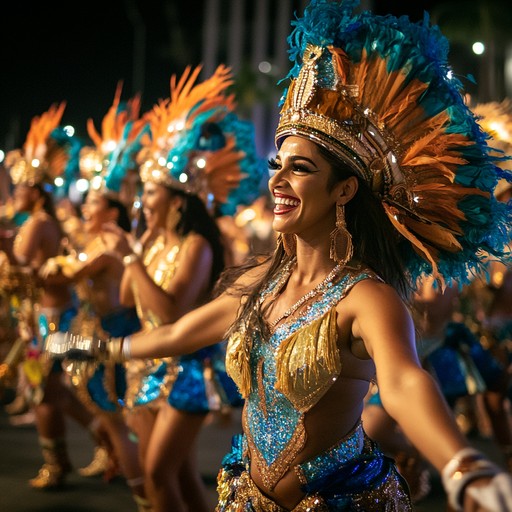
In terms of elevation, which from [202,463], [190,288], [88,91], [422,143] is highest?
[88,91]

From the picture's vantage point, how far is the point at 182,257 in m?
4.52

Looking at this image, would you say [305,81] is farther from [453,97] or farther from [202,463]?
[202,463]

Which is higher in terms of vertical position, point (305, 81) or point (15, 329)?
point (305, 81)

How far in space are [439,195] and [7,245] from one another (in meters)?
4.02

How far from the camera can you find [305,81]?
2633 millimetres

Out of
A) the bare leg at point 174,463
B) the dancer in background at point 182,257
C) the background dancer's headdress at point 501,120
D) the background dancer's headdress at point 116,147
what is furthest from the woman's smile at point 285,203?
the background dancer's headdress at point 116,147

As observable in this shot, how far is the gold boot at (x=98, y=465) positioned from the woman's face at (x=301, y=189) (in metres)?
3.98

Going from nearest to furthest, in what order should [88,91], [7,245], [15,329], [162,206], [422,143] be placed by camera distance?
[422,143] → [162,206] → [7,245] → [15,329] → [88,91]

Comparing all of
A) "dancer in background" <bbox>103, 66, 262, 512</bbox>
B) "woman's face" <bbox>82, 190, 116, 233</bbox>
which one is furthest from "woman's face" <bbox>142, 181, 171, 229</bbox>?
"woman's face" <bbox>82, 190, 116, 233</bbox>

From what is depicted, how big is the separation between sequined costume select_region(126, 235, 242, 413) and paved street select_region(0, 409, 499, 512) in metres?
1.10

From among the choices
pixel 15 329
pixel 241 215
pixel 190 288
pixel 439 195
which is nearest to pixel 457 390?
pixel 190 288

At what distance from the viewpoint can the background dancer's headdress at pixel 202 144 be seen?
4812 millimetres

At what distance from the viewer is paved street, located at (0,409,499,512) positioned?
5.34m

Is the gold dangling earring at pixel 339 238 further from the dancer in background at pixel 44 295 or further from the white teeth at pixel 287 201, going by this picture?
the dancer in background at pixel 44 295
